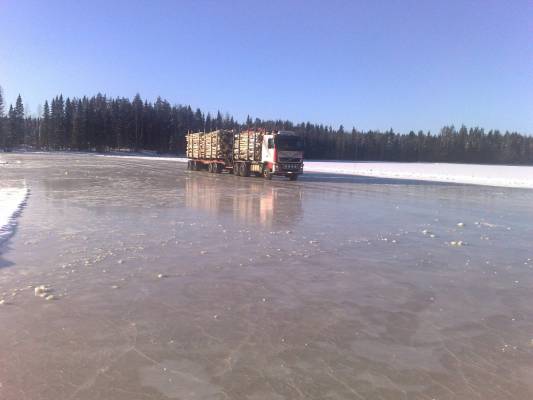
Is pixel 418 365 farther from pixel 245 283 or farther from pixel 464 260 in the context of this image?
pixel 464 260

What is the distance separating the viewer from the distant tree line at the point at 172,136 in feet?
424

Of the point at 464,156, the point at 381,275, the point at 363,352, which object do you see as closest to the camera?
the point at 363,352

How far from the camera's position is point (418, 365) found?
178 inches

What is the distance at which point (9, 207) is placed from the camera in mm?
14562

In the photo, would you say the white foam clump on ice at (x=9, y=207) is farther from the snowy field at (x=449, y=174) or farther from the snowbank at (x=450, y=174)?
the snowbank at (x=450, y=174)

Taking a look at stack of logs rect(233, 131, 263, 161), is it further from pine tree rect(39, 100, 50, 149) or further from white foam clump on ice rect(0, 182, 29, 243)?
pine tree rect(39, 100, 50, 149)

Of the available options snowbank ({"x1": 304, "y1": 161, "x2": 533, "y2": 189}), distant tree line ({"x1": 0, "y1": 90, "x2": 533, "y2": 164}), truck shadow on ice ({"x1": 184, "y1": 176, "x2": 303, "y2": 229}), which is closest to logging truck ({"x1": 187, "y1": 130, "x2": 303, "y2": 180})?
truck shadow on ice ({"x1": 184, "y1": 176, "x2": 303, "y2": 229})

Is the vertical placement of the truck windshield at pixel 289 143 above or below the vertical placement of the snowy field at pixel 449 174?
above

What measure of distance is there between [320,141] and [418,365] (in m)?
141

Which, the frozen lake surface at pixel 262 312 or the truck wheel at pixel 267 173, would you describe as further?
the truck wheel at pixel 267 173

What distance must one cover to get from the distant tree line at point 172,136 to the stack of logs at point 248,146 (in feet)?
246

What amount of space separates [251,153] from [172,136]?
105841mm

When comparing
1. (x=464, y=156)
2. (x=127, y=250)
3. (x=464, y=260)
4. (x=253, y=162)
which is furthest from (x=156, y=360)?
(x=464, y=156)

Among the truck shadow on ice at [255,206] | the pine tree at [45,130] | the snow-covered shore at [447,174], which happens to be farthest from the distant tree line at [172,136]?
the truck shadow on ice at [255,206]
